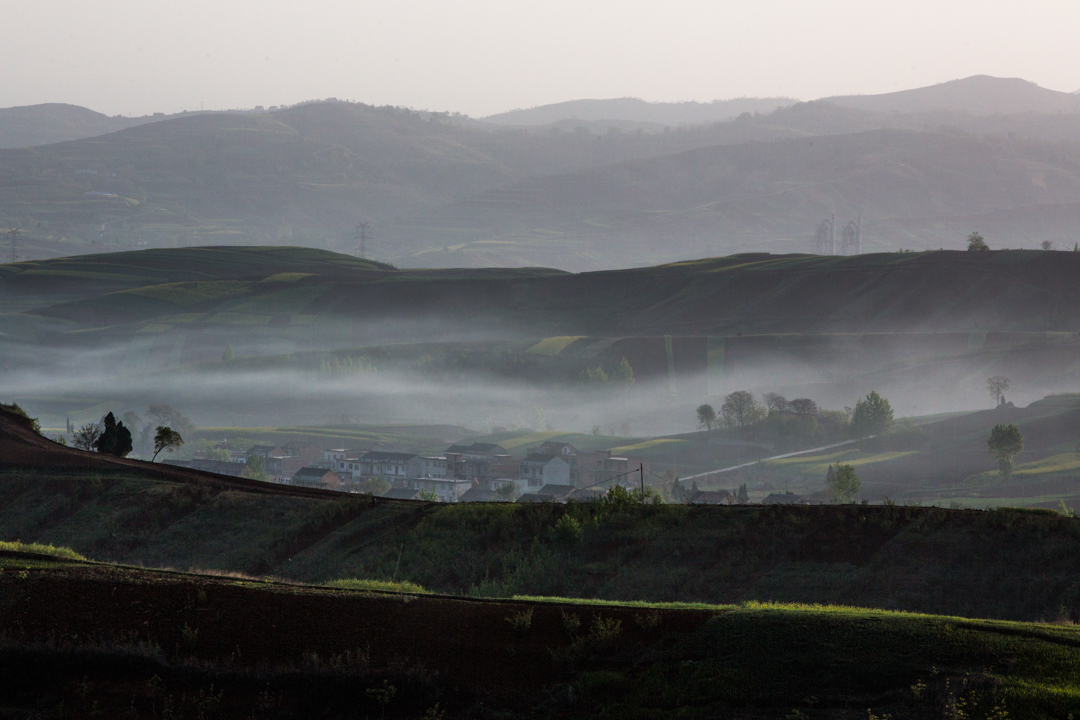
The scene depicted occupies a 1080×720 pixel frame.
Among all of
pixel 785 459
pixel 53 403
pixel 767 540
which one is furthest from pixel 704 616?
pixel 53 403

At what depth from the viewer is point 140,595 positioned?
1867 cm

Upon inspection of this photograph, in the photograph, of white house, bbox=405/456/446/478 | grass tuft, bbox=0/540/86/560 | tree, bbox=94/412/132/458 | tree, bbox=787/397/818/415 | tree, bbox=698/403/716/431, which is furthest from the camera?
tree, bbox=698/403/716/431

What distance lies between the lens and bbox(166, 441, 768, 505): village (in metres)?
128

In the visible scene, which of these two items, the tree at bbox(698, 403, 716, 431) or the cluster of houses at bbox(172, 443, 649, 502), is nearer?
the cluster of houses at bbox(172, 443, 649, 502)

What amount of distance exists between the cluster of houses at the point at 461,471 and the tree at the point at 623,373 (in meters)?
43.0

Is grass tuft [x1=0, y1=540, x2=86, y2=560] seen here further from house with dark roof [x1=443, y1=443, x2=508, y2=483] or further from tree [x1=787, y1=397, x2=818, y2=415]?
tree [x1=787, y1=397, x2=818, y2=415]

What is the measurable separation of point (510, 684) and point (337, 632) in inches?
133

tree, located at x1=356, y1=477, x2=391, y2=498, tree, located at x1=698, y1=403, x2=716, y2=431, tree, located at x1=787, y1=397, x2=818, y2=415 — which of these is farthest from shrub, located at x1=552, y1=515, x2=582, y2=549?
tree, located at x1=698, y1=403, x2=716, y2=431

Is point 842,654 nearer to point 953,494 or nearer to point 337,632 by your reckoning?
point 337,632

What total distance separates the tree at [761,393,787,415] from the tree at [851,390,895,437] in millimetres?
18333

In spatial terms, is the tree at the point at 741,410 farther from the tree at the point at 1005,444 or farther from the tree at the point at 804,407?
the tree at the point at 1005,444

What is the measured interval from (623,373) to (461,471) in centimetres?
6125

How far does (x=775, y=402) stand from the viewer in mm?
171375

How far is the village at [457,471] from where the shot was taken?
5020 inches
